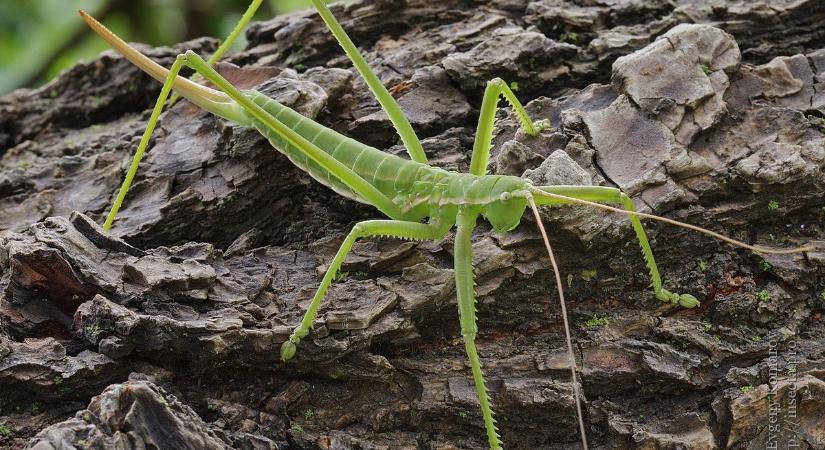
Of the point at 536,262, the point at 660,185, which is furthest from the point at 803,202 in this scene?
the point at 536,262

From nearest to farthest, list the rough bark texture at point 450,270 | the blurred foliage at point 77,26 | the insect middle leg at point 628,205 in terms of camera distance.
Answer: the rough bark texture at point 450,270 → the insect middle leg at point 628,205 → the blurred foliage at point 77,26

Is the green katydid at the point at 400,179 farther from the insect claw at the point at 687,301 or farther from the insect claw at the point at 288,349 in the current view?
the insect claw at the point at 288,349

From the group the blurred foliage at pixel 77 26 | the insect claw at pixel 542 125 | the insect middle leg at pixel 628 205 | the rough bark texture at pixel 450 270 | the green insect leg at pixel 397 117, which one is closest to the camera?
the rough bark texture at pixel 450 270

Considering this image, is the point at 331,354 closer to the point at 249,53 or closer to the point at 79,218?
the point at 79,218

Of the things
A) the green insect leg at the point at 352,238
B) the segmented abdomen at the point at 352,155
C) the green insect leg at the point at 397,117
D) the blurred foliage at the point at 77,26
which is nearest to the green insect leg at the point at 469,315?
the green insect leg at the point at 352,238

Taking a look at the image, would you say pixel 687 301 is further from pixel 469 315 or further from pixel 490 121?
pixel 490 121

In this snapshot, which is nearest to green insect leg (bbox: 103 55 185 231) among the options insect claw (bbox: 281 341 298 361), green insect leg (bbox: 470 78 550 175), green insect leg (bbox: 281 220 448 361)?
green insect leg (bbox: 281 220 448 361)

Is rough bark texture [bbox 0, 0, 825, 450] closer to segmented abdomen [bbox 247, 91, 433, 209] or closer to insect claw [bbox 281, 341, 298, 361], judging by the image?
insect claw [bbox 281, 341, 298, 361]

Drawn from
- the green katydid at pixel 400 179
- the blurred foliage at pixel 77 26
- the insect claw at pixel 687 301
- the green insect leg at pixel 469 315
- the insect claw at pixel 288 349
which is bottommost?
the insect claw at pixel 687 301

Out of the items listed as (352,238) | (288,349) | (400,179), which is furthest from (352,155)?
(288,349)
